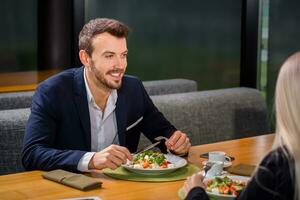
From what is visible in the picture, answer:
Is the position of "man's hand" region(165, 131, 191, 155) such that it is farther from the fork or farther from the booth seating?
the booth seating

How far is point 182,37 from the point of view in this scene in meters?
5.33

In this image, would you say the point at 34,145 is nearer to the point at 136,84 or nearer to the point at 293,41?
the point at 136,84

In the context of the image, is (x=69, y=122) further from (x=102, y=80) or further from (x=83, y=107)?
(x=102, y=80)

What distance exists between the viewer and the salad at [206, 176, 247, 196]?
2.00 meters

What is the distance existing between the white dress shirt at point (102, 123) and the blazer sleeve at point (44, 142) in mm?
189

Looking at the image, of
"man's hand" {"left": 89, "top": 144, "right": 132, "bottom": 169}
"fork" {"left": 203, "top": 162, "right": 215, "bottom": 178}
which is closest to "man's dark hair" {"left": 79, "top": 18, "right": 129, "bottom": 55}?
"man's hand" {"left": 89, "top": 144, "right": 132, "bottom": 169}

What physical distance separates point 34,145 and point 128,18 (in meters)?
2.62

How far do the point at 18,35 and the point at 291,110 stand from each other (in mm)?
3740

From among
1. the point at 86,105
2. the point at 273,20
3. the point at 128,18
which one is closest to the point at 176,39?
the point at 128,18

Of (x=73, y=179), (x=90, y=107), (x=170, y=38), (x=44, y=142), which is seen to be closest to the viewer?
(x=73, y=179)

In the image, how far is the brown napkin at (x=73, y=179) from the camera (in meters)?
2.11

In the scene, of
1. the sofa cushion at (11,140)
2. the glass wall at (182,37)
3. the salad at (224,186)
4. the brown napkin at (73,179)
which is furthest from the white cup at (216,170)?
the glass wall at (182,37)

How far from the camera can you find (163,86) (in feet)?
14.6

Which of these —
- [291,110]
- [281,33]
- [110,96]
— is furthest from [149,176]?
[281,33]
